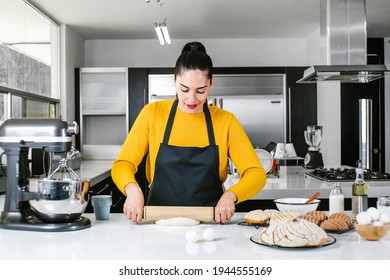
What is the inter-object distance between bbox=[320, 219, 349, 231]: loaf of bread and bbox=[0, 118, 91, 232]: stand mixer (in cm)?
81

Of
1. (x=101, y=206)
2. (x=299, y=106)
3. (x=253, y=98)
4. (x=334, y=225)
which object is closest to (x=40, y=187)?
(x=101, y=206)

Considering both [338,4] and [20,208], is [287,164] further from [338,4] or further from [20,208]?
[20,208]

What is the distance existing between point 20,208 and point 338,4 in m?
3.12

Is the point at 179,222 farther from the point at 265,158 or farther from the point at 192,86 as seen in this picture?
the point at 265,158

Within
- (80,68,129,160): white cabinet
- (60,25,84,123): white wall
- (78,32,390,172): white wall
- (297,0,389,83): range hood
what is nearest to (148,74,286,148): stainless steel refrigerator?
(80,68,129,160): white cabinet

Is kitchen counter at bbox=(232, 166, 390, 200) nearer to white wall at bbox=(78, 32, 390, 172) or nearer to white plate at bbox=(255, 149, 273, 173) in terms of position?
white plate at bbox=(255, 149, 273, 173)

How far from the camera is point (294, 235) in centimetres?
132

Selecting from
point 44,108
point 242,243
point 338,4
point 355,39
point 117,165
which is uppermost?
point 338,4

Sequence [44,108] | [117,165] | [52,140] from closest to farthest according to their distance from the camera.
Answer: [52,140] < [117,165] < [44,108]

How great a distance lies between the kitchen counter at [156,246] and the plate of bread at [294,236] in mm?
19

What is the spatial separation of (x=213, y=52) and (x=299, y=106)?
4.83 ft

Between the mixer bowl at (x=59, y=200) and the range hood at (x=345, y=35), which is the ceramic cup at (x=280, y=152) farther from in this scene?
the mixer bowl at (x=59, y=200)

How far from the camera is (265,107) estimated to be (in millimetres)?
6223

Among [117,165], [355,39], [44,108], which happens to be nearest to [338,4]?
[355,39]
